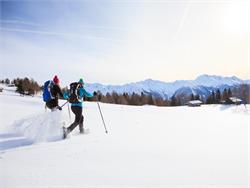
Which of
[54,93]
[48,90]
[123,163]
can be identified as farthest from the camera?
[54,93]

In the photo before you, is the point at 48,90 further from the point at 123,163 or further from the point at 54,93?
the point at 123,163

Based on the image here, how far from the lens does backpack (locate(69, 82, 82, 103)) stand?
6.58 metres

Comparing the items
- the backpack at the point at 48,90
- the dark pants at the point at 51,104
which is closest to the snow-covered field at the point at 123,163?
the dark pants at the point at 51,104

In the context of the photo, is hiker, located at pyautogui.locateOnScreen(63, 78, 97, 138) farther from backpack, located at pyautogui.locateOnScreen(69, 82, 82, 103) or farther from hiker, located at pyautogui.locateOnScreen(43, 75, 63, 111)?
hiker, located at pyautogui.locateOnScreen(43, 75, 63, 111)

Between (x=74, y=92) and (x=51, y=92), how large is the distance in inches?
33.4

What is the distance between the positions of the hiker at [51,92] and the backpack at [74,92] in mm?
366

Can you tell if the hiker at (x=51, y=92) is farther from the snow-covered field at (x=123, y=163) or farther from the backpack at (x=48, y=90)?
the snow-covered field at (x=123, y=163)

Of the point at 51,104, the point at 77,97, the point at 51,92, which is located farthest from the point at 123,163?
the point at 51,92

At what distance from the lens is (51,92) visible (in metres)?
6.64

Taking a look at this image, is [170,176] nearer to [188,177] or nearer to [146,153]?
[188,177]

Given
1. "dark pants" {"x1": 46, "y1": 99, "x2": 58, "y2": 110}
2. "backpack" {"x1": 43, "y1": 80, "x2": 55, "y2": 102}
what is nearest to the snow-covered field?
"dark pants" {"x1": 46, "y1": 99, "x2": 58, "y2": 110}

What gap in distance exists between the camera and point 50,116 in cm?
607

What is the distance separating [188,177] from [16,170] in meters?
2.94

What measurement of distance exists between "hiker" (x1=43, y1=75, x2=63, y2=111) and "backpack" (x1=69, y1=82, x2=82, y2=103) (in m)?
0.37
